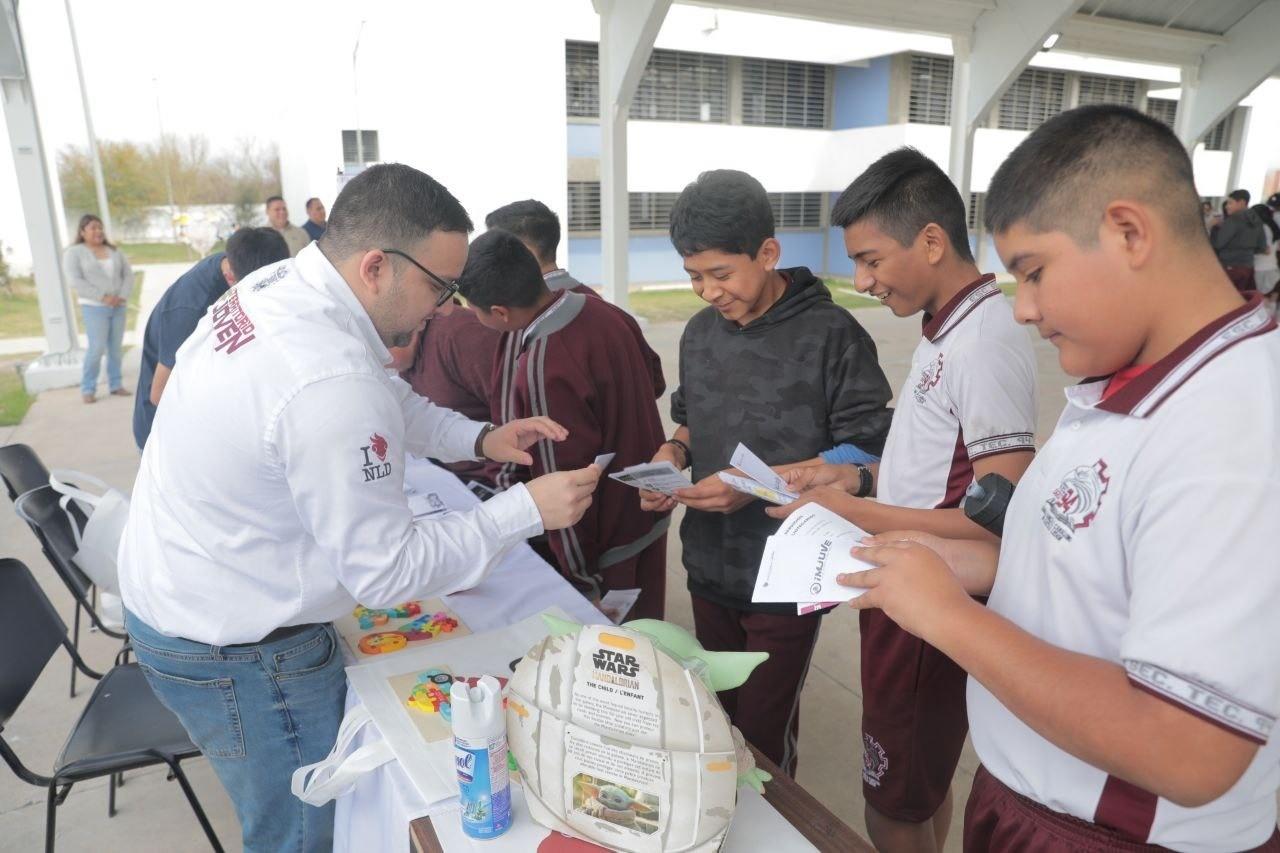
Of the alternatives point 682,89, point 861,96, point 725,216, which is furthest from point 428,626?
point 861,96

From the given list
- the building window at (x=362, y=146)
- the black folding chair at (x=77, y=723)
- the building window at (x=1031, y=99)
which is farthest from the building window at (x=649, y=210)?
the black folding chair at (x=77, y=723)

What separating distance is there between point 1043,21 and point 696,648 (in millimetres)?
10522

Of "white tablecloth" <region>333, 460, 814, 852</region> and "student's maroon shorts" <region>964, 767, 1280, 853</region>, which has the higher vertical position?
"student's maroon shorts" <region>964, 767, 1280, 853</region>

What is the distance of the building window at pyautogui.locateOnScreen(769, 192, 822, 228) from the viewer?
18031mm

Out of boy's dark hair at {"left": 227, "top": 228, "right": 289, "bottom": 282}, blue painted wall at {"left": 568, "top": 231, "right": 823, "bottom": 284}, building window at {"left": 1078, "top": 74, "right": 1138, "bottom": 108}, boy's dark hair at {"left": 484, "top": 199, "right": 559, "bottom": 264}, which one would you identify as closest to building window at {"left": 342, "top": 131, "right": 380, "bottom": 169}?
blue painted wall at {"left": 568, "top": 231, "right": 823, "bottom": 284}

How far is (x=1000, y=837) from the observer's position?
105 centimetres

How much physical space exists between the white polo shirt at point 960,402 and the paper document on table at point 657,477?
46 centimetres

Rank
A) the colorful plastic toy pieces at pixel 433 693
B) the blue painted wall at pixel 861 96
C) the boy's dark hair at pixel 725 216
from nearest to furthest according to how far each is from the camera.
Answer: the colorful plastic toy pieces at pixel 433 693, the boy's dark hair at pixel 725 216, the blue painted wall at pixel 861 96

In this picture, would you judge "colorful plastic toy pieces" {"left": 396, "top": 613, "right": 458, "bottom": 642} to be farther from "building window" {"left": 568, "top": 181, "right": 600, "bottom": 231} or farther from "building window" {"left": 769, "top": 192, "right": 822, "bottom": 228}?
"building window" {"left": 769, "top": 192, "right": 822, "bottom": 228}

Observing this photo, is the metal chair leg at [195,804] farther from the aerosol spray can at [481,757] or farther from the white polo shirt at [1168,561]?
the white polo shirt at [1168,561]

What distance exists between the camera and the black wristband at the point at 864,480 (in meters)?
1.85

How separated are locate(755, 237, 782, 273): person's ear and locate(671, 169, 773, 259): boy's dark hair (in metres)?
0.01

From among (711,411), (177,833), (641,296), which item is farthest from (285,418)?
(641,296)

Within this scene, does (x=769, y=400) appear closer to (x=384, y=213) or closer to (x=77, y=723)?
(x=384, y=213)
